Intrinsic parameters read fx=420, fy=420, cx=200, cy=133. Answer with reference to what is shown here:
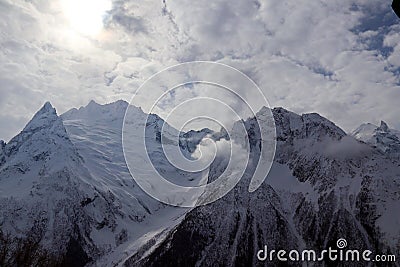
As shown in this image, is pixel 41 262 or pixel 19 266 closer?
pixel 19 266

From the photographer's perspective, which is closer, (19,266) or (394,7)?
(394,7)

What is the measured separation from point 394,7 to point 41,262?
401 feet

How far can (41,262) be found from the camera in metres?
119

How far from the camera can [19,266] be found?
9594 cm

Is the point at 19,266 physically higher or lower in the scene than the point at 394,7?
lower

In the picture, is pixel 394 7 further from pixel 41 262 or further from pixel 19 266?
pixel 41 262

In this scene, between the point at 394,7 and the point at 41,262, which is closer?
the point at 394,7

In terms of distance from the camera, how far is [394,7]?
17.8 metres

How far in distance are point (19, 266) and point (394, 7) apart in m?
99.1

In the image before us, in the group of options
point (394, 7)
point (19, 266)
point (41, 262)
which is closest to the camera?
point (394, 7)

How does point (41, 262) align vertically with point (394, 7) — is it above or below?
below

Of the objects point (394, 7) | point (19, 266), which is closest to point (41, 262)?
point (19, 266)

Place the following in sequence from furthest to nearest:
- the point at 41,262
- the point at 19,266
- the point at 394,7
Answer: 1. the point at 41,262
2. the point at 19,266
3. the point at 394,7
